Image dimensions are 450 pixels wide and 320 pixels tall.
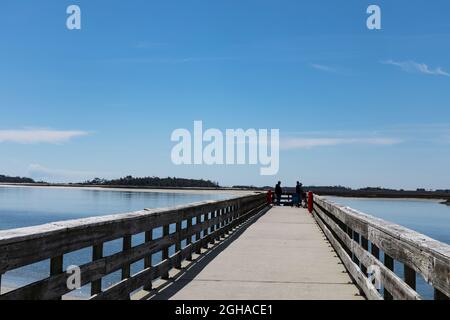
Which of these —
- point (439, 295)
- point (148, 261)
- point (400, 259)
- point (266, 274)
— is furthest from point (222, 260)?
point (439, 295)

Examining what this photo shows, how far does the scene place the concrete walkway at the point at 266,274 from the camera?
756 cm

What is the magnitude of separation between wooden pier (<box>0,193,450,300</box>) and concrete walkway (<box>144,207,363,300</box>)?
0.02 meters

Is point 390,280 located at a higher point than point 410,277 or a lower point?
lower

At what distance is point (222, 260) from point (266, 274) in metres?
1.78

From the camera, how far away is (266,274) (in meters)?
9.15

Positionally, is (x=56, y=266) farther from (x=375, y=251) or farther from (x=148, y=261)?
(x=375, y=251)

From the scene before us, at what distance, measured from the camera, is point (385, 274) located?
5492mm

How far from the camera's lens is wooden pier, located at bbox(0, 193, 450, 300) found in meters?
4.21

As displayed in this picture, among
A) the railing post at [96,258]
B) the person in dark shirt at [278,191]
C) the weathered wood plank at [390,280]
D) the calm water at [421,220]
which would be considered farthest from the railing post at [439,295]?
the person in dark shirt at [278,191]

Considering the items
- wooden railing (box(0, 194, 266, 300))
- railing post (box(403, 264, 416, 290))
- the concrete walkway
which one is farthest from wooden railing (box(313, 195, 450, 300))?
wooden railing (box(0, 194, 266, 300))

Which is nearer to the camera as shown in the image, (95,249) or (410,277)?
(410,277)

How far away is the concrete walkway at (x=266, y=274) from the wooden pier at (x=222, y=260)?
0.02 meters

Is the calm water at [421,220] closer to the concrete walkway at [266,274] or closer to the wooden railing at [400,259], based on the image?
the concrete walkway at [266,274]
